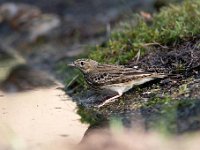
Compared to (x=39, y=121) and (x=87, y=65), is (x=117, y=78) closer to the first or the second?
(x=87, y=65)

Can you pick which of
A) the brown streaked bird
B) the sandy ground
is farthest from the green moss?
the brown streaked bird

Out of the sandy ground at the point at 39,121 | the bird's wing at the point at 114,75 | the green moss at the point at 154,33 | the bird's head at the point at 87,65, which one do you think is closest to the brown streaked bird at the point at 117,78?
the bird's wing at the point at 114,75

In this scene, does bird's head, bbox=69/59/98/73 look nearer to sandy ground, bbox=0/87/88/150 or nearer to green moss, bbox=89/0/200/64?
sandy ground, bbox=0/87/88/150

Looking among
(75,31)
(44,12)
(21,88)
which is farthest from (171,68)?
(44,12)

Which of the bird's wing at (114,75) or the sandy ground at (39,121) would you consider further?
the bird's wing at (114,75)

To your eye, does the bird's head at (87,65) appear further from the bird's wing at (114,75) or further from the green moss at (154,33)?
the green moss at (154,33)

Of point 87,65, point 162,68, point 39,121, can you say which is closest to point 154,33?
point 162,68

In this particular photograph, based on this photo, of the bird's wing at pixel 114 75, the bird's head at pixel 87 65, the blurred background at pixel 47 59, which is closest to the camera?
the blurred background at pixel 47 59
